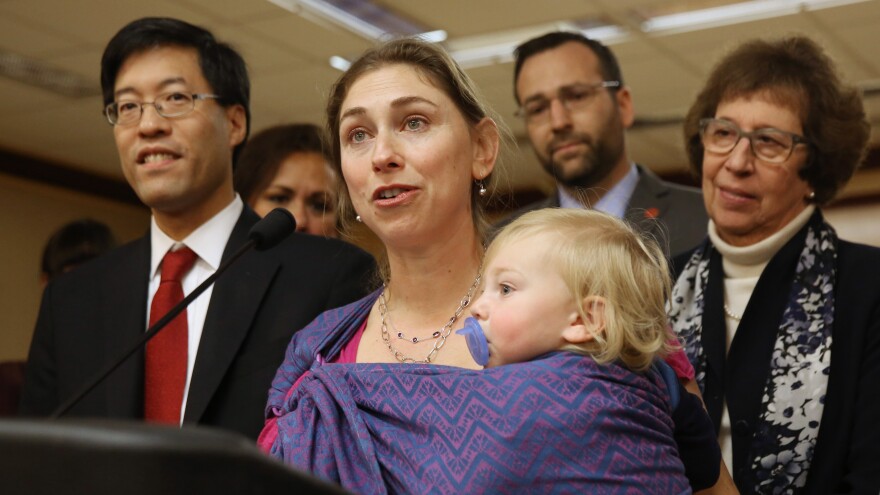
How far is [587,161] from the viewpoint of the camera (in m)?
3.20

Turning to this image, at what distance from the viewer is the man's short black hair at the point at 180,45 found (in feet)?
7.42

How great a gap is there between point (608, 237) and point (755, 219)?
2.82ft

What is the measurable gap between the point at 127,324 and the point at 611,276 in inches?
45.1

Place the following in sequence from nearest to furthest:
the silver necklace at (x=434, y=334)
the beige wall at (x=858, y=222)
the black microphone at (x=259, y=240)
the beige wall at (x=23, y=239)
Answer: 1. the black microphone at (x=259, y=240)
2. the silver necklace at (x=434, y=334)
3. the beige wall at (x=858, y=222)
4. the beige wall at (x=23, y=239)

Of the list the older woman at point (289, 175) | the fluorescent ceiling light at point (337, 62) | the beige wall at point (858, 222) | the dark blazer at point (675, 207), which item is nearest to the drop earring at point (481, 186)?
the dark blazer at point (675, 207)

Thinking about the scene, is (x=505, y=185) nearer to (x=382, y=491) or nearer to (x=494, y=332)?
(x=494, y=332)

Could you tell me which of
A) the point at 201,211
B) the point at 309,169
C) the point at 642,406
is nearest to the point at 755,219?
the point at 642,406

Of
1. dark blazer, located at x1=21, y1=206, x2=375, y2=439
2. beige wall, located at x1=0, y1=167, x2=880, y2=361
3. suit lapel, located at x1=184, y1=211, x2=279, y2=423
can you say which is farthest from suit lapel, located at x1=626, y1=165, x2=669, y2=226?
beige wall, located at x1=0, y1=167, x2=880, y2=361

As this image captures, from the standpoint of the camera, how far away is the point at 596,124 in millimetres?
3230

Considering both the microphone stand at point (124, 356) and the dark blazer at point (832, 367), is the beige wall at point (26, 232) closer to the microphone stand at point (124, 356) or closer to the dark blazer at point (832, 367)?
the dark blazer at point (832, 367)

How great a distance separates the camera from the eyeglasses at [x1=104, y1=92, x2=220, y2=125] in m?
2.20

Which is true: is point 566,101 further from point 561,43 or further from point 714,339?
point 714,339

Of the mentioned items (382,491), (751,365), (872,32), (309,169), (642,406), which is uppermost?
(872,32)

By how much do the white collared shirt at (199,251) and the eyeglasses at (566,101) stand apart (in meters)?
1.29
